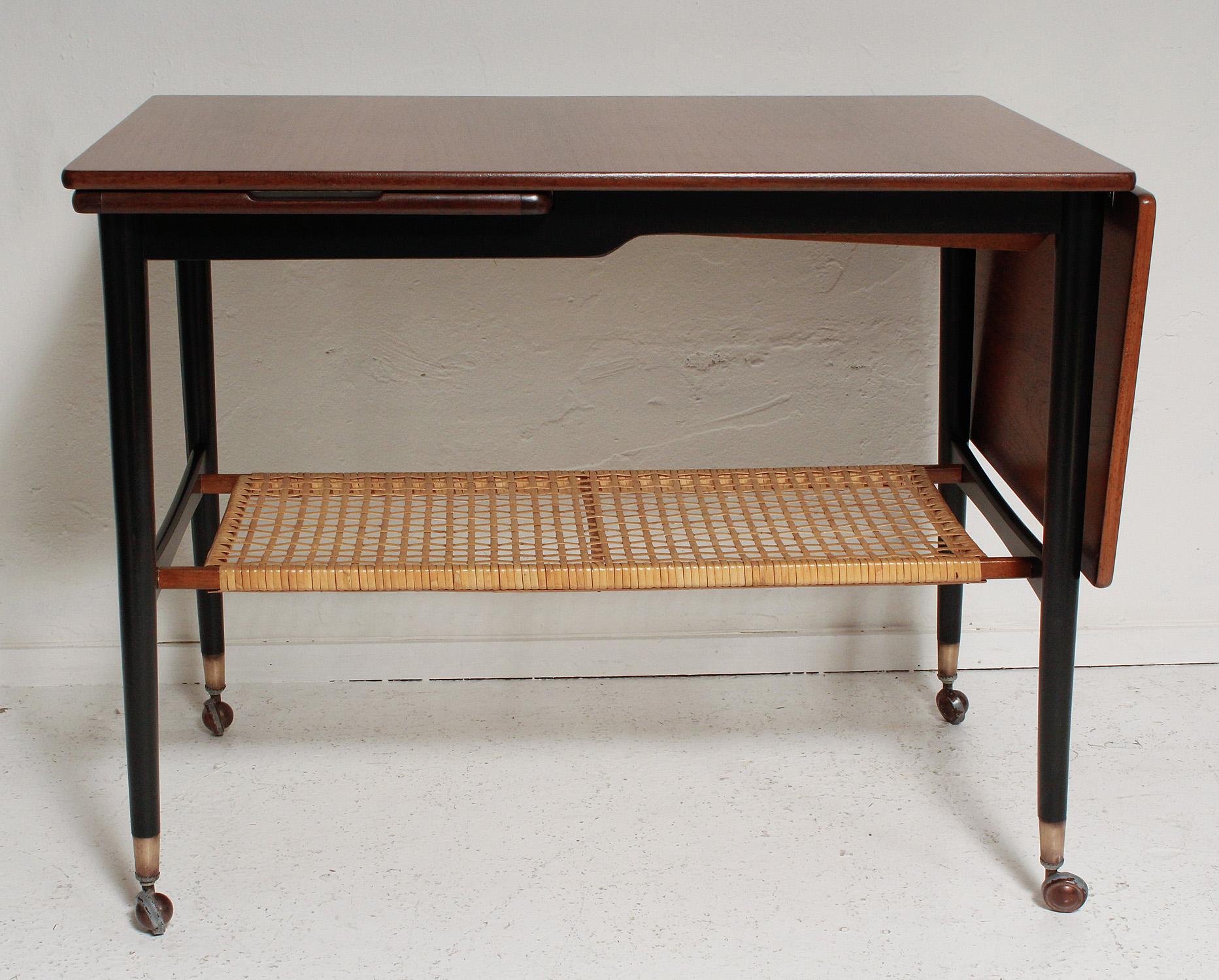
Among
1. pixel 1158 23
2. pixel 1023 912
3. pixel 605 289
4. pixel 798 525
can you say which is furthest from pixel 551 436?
pixel 1158 23

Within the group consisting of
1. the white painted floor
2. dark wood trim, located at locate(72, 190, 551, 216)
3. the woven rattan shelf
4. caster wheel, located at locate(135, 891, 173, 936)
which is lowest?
the white painted floor

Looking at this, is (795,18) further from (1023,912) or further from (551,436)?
(1023,912)

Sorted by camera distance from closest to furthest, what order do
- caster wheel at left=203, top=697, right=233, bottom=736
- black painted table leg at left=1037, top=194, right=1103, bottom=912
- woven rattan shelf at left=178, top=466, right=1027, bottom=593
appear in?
black painted table leg at left=1037, top=194, right=1103, bottom=912 < woven rattan shelf at left=178, top=466, right=1027, bottom=593 < caster wheel at left=203, top=697, right=233, bottom=736

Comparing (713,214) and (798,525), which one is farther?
(798,525)

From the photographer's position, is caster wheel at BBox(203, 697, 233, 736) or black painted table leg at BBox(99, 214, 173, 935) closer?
black painted table leg at BBox(99, 214, 173, 935)

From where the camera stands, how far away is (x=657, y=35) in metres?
1.88

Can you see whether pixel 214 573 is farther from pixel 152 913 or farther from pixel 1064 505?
pixel 1064 505

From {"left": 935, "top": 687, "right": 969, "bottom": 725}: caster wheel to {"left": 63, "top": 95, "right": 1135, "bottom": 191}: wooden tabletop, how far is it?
2.91 feet

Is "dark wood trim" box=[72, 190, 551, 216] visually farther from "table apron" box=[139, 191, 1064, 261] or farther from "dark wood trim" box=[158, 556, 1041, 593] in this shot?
"dark wood trim" box=[158, 556, 1041, 593]

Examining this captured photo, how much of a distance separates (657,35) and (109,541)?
1.20 metres

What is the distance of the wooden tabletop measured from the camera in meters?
1.22

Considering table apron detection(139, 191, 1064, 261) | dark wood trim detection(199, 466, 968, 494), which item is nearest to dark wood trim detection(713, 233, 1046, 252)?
table apron detection(139, 191, 1064, 261)

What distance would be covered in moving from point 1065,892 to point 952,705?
A: 0.49 meters

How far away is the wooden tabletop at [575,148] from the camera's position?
1.22 m
